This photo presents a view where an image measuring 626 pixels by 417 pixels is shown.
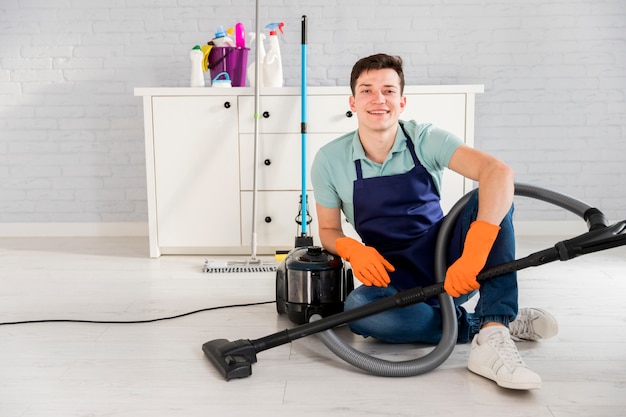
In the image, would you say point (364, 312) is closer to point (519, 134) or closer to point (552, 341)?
point (552, 341)

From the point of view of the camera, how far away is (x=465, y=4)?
344 cm

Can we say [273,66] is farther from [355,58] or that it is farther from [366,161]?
[366,161]

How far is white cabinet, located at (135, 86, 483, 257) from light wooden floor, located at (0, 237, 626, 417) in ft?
1.37

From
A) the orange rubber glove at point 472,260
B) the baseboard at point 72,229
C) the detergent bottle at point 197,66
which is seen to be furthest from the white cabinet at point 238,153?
the orange rubber glove at point 472,260

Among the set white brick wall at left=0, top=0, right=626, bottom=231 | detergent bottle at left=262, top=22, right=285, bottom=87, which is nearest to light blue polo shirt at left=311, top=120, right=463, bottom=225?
detergent bottle at left=262, top=22, right=285, bottom=87

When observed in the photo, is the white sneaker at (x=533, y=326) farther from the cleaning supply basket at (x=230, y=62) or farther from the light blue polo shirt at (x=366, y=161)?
the cleaning supply basket at (x=230, y=62)

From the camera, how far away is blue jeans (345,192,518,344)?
65.8 inches

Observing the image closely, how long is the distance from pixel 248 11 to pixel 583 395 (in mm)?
2554

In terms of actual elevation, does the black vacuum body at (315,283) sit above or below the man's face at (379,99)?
below

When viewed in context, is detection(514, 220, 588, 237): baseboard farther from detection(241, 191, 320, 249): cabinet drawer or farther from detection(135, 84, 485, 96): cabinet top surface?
detection(241, 191, 320, 249): cabinet drawer

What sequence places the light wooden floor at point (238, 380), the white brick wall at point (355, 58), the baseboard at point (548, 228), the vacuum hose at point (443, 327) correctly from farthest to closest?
the baseboard at point (548, 228) < the white brick wall at point (355, 58) < the vacuum hose at point (443, 327) < the light wooden floor at point (238, 380)

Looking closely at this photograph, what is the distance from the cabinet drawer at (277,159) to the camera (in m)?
3.07

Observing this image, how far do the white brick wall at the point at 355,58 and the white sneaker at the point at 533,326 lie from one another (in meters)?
1.80

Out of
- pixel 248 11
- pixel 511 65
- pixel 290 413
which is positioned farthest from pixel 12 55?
pixel 290 413
